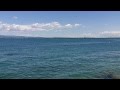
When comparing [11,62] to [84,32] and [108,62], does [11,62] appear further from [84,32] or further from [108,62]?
[84,32]

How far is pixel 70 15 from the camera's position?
29141mm

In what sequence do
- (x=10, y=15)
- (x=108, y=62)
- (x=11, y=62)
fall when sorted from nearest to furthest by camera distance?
(x=108, y=62) → (x=11, y=62) → (x=10, y=15)

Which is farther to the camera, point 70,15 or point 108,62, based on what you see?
point 70,15

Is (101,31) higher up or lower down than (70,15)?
lower down
